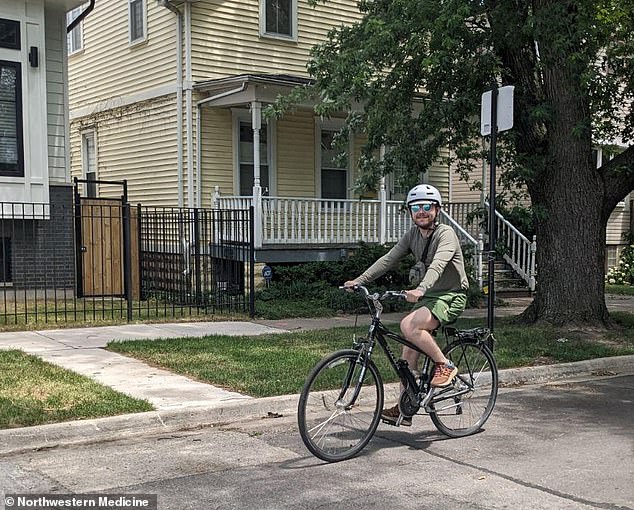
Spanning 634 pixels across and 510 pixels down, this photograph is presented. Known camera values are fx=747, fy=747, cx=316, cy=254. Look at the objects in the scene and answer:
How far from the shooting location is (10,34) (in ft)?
44.9

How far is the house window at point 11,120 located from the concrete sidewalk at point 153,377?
431 centimetres

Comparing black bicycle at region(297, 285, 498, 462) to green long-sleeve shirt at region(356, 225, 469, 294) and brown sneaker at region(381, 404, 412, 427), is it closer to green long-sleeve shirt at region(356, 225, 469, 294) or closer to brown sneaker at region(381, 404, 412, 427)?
brown sneaker at region(381, 404, 412, 427)

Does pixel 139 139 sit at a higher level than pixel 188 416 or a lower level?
higher

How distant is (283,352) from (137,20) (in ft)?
38.1

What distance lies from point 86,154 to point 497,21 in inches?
515

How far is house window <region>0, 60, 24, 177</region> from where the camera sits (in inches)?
535

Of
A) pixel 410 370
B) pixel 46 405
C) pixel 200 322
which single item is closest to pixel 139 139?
pixel 200 322

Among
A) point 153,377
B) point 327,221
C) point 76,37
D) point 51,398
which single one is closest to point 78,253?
point 327,221

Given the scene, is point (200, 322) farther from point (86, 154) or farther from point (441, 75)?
point (86, 154)

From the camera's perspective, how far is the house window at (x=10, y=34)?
44.6 feet

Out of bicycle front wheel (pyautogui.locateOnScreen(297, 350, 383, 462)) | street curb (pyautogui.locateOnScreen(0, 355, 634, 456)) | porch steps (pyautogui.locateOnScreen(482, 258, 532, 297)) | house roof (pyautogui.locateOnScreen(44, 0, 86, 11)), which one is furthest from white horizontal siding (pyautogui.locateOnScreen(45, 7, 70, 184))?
bicycle front wheel (pyautogui.locateOnScreen(297, 350, 383, 462))

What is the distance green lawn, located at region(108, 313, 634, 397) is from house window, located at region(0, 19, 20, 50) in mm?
7063

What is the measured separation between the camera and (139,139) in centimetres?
1780

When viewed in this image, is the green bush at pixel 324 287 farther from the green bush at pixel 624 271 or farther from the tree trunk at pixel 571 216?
the green bush at pixel 624 271
